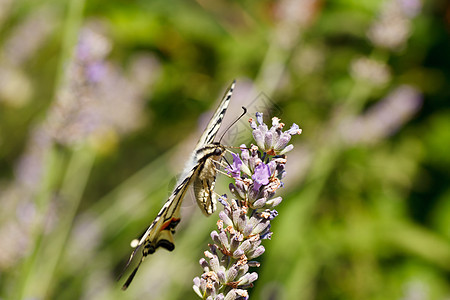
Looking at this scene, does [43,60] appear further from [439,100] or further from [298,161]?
[439,100]

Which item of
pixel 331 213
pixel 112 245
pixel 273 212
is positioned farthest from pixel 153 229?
pixel 331 213

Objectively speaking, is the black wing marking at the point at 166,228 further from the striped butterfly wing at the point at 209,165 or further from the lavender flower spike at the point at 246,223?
the lavender flower spike at the point at 246,223

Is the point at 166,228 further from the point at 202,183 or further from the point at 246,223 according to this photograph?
the point at 246,223

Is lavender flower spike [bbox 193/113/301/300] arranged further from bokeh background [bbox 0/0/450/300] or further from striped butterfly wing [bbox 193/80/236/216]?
bokeh background [bbox 0/0/450/300]

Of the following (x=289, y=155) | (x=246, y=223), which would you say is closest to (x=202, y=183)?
(x=246, y=223)

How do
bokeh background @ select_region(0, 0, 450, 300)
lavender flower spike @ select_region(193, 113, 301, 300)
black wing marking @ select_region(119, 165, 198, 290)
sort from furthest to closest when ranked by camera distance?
bokeh background @ select_region(0, 0, 450, 300) < black wing marking @ select_region(119, 165, 198, 290) < lavender flower spike @ select_region(193, 113, 301, 300)

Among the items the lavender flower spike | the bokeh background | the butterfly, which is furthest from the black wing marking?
the bokeh background

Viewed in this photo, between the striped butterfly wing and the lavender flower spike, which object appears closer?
the lavender flower spike
